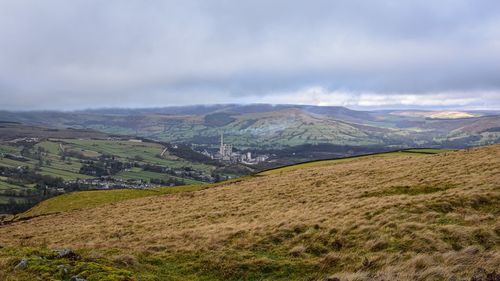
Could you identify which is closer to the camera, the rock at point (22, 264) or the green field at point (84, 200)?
the rock at point (22, 264)

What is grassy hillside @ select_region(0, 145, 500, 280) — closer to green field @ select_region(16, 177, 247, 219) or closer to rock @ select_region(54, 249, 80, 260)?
rock @ select_region(54, 249, 80, 260)

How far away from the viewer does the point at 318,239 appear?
17.1m

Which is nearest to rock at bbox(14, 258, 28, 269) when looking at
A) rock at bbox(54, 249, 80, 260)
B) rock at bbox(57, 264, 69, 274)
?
rock at bbox(54, 249, 80, 260)

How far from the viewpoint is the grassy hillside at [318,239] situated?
12422 mm

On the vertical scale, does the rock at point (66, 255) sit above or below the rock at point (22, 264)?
below

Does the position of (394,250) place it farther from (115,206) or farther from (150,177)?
(150,177)

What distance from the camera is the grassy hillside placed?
12422mm

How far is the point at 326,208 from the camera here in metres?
23.4

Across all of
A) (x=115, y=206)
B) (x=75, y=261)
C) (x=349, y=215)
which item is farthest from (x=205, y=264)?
(x=115, y=206)

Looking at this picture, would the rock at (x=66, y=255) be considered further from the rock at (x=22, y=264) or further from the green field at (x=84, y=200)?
the green field at (x=84, y=200)

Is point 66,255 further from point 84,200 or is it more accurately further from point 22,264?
point 84,200

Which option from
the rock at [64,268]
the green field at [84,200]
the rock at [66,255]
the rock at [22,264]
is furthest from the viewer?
the green field at [84,200]

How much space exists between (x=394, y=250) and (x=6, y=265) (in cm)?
1366

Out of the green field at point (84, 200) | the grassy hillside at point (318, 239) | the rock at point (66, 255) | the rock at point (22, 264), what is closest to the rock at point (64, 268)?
the grassy hillside at point (318, 239)
